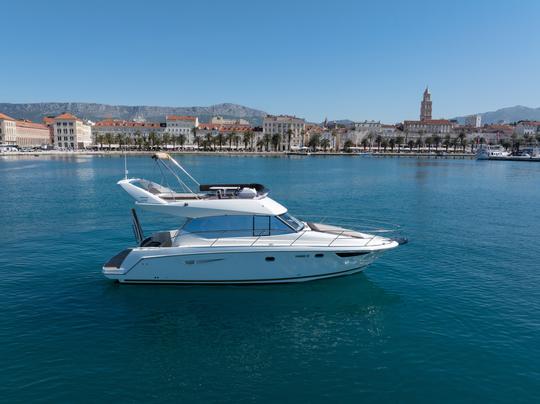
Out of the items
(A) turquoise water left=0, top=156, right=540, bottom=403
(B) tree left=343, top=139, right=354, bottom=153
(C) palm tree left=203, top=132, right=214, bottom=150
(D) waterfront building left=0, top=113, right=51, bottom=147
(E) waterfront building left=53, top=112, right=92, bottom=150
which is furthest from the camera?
(B) tree left=343, top=139, right=354, bottom=153

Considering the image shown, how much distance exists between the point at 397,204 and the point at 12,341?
3191 centimetres

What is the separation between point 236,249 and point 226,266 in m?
0.81

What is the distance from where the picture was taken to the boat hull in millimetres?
13305

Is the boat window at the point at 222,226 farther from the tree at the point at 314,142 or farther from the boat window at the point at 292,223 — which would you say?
the tree at the point at 314,142

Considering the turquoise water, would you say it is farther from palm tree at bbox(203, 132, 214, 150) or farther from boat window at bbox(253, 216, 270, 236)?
palm tree at bbox(203, 132, 214, 150)

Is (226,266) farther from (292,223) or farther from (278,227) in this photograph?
(292,223)

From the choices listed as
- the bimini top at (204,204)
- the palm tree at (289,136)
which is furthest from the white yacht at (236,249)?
the palm tree at (289,136)

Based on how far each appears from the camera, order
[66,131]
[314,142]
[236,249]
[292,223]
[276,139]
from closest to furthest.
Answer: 1. [236,249]
2. [292,223]
3. [276,139]
4. [314,142]
5. [66,131]

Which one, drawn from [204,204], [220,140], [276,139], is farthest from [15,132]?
[204,204]

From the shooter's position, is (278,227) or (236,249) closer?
(236,249)

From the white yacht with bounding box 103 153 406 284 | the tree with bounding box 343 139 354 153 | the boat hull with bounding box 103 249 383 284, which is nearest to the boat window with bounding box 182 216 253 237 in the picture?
the white yacht with bounding box 103 153 406 284

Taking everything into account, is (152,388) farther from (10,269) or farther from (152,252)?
(10,269)

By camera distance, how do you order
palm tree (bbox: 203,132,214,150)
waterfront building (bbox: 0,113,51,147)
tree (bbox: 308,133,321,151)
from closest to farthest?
waterfront building (bbox: 0,113,51,147), palm tree (bbox: 203,132,214,150), tree (bbox: 308,133,321,151)

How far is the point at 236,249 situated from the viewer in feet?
43.0
